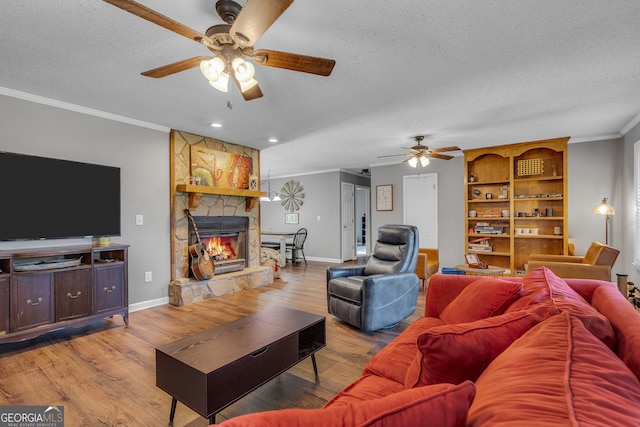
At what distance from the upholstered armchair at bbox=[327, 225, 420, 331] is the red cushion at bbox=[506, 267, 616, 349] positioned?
1487 mm

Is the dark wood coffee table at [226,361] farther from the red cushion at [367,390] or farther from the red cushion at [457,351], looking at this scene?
the red cushion at [457,351]

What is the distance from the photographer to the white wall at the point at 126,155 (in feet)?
10.2

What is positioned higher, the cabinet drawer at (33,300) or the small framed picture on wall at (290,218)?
the small framed picture on wall at (290,218)

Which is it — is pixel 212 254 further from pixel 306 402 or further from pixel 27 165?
pixel 306 402

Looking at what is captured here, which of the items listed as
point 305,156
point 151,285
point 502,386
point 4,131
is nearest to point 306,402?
point 502,386

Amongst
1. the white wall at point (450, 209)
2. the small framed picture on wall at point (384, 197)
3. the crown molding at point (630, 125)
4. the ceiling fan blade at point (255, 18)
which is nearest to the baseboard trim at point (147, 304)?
the ceiling fan blade at point (255, 18)

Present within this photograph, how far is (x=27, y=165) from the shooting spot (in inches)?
118

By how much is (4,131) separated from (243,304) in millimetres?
3091

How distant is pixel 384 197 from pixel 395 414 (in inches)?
264

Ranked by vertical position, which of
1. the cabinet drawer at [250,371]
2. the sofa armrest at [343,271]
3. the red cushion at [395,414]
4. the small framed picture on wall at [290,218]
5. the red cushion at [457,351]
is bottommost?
the cabinet drawer at [250,371]

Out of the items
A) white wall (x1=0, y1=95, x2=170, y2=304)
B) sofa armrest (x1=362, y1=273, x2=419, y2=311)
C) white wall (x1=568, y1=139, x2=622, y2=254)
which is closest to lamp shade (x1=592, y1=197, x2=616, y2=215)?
white wall (x1=568, y1=139, x2=622, y2=254)

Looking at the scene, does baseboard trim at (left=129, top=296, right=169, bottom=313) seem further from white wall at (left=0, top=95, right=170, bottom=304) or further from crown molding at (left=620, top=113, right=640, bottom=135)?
crown molding at (left=620, top=113, right=640, bottom=135)

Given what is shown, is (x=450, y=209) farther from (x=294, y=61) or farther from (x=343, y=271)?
(x=294, y=61)

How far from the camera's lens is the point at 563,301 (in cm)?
125
